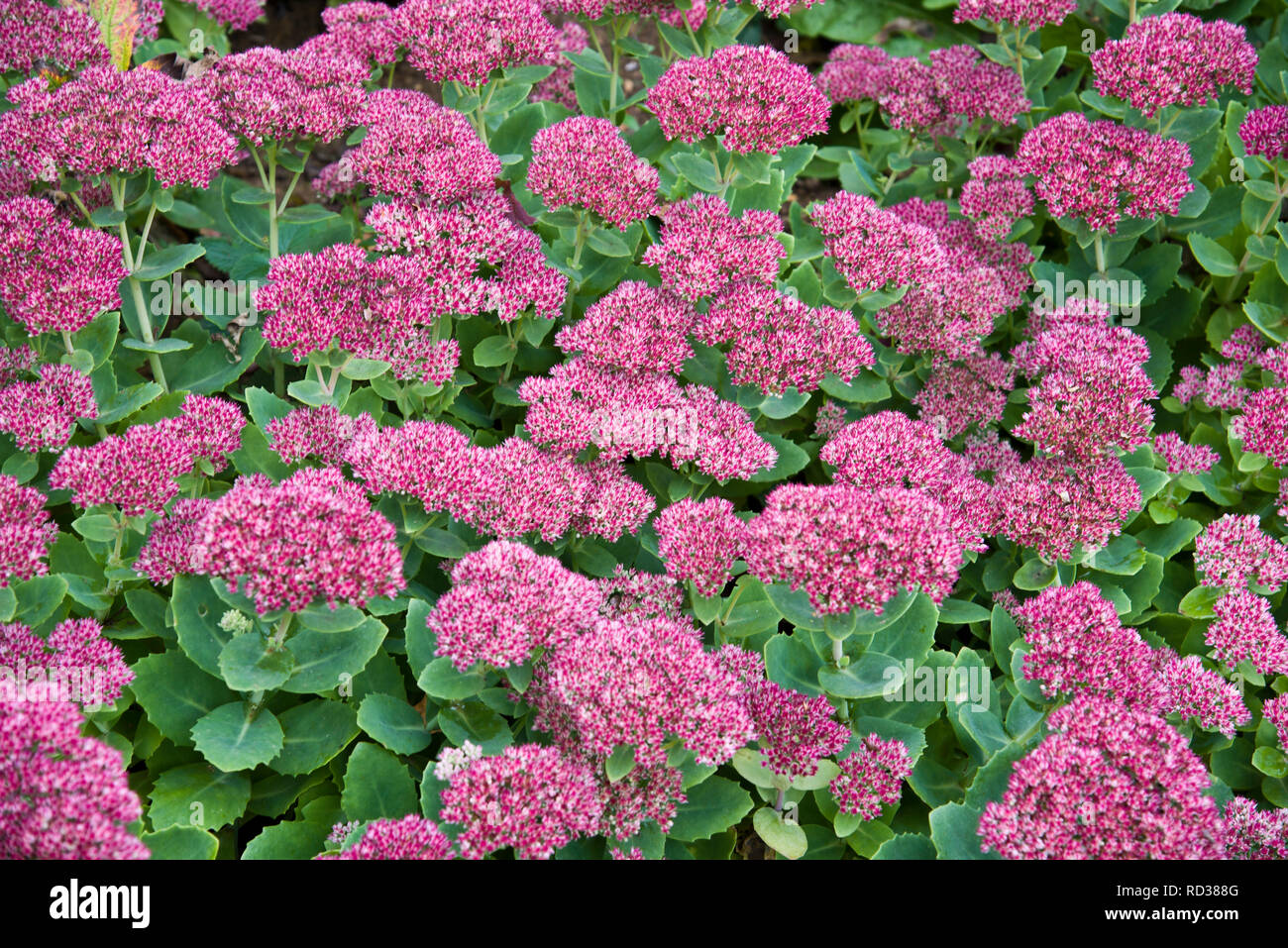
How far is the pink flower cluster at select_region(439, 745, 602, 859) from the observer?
7.09 ft

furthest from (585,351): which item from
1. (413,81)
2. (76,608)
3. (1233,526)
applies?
(413,81)

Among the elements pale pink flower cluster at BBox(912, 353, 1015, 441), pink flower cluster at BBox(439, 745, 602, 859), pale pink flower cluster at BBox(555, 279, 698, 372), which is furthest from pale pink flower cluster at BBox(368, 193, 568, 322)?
pink flower cluster at BBox(439, 745, 602, 859)

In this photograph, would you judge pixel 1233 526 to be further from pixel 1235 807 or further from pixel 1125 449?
pixel 1235 807

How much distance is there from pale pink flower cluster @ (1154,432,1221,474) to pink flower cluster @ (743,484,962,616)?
1.31 metres

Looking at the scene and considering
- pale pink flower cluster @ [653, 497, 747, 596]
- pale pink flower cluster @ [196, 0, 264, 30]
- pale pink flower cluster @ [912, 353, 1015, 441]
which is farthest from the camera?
pale pink flower cluster @ [196, 0, 264, 30]

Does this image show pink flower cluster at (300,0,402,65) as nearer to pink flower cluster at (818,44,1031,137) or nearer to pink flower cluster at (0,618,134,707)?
pink flower cluster at (818,44,1031,137)

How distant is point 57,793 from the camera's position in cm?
205

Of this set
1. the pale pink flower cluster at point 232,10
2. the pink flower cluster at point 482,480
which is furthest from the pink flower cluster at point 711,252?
the pale pink flower cluster at point 232,10

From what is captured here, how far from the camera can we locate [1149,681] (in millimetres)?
2621

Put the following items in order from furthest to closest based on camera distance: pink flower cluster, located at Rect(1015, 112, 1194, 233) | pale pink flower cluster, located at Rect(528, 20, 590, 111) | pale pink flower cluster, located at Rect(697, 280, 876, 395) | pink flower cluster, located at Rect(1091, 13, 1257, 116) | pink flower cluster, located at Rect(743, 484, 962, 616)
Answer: pale pink flower cluster, located at Rect(528, 20, 590, 111) < pink flower cluster, located at Rect(1091, 13, 1257, 116) < pink flower cluster, located at Rect(1015, 112, 1194, 233) < pale pink flower cluster, located at Rect(697, 280, 876, 395) < pink flower cluster, located at Rect(743, 484, 962, 616)

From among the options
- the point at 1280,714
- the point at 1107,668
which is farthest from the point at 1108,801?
the point at 1280,714

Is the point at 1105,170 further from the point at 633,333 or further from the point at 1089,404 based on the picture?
the point at 633,333

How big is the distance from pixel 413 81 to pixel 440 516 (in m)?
3.83

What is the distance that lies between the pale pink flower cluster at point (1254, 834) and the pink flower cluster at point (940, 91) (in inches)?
99.3
